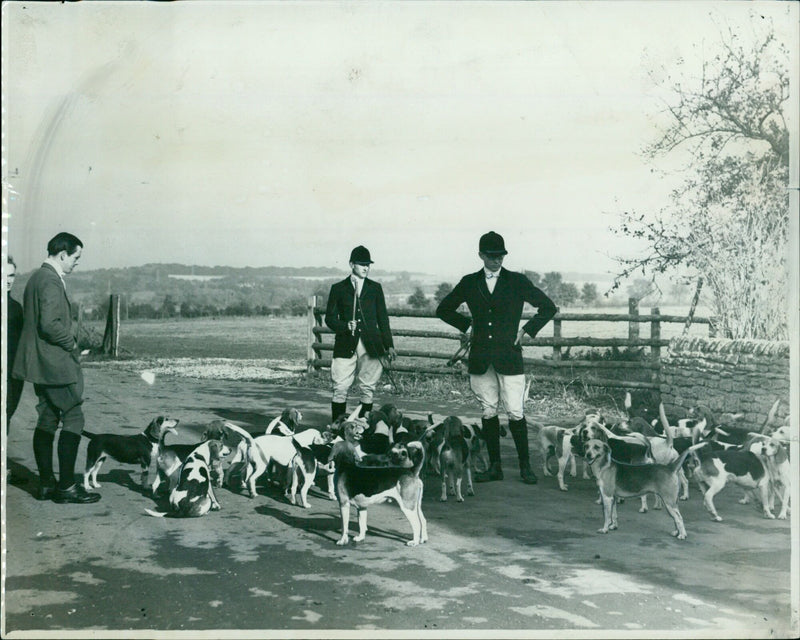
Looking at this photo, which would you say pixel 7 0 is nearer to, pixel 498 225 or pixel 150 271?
pixel 150 271

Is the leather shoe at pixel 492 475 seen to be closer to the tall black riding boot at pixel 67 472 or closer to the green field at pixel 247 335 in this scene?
the green field at pixel 247 335

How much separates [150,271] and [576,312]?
11.6ft

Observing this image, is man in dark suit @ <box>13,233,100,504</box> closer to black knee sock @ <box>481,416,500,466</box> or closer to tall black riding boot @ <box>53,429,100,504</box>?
tall black riding boot @ <box>53,429,100,504</box>

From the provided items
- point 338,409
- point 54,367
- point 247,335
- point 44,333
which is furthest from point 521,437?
point 44,333

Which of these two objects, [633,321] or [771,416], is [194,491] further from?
[771,416]

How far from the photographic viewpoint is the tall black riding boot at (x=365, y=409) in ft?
21.7

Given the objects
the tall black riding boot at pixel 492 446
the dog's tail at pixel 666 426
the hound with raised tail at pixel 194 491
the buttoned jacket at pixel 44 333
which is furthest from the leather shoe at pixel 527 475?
the buttoned jacket at pixel 44 333

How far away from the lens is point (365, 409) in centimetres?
665

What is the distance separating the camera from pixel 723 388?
21.2 feet

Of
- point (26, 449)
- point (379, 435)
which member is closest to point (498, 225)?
point (379, 435)

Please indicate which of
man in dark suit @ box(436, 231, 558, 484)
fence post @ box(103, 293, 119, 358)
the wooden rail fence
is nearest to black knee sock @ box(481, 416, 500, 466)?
man in dark suit @ box(436, 231, 558, 484)

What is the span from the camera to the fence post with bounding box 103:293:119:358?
6.09m

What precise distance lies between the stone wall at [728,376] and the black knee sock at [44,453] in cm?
512

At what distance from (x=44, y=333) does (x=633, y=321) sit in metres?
4.60
